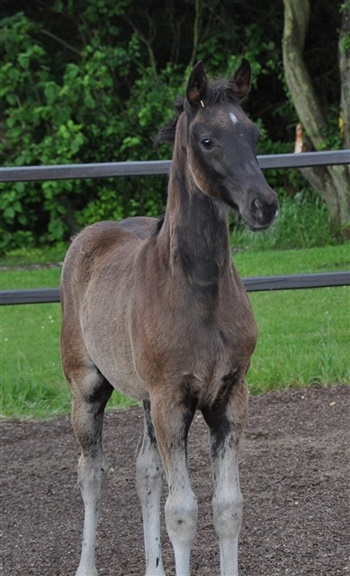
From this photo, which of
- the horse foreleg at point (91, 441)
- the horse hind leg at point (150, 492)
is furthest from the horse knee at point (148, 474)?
the horse foreleg at point (91, 441)

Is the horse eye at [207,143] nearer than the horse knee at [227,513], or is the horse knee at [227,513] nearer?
the horse eye at [207,143]

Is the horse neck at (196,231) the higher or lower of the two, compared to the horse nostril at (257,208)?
lower

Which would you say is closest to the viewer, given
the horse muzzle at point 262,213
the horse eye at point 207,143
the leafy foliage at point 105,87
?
the horse muzzle at point 262,213

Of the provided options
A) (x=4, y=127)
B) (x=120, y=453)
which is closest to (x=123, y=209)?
(x=4, y=127)

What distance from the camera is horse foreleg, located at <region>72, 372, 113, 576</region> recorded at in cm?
468

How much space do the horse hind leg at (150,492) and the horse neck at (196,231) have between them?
0.85 metres

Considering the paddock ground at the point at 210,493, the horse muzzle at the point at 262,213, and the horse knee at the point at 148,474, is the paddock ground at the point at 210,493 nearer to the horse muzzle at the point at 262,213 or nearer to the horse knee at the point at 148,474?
the horse knee at the point at 148,474

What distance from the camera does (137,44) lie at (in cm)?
1455

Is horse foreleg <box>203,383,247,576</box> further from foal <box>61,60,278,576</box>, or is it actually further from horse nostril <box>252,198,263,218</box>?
horse nostril <box>252,198,263,218</box>

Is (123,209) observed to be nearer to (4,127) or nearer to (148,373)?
(4,127)

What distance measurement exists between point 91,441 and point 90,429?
0.21ft

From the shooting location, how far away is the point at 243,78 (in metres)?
3.96

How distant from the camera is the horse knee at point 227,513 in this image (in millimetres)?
3811

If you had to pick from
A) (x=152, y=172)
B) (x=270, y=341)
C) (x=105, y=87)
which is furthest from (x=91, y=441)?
(x=105, y=87)
